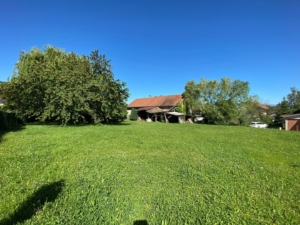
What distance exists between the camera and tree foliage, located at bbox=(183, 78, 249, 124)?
1089 inches

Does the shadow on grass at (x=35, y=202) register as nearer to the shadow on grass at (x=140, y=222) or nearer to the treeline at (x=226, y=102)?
the shadow on grass at (x=140, y=222)

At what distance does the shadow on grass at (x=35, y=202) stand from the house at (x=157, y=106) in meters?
29.9

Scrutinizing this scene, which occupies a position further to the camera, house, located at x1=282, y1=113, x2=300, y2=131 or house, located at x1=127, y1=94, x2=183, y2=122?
house, located at x1=127, y1=94, x2=183, y2=122

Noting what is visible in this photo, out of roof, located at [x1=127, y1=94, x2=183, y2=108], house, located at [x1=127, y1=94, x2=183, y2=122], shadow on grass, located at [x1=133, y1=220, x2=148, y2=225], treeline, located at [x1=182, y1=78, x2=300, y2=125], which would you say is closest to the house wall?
treeline, located at [x1=182, y1=78, x2=300, y2=125]

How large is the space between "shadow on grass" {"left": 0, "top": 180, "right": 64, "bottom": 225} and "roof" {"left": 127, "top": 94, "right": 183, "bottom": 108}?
31.7 meters

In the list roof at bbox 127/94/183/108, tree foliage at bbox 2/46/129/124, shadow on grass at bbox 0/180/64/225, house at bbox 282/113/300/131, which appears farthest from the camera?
roof at bbox 127/94/183/108

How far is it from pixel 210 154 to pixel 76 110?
10299 mm

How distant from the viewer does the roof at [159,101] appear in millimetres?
35312

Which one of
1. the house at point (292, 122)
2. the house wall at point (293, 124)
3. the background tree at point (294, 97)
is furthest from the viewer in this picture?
the background tree at point (294, 97)

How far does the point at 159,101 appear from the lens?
3831 centimetres

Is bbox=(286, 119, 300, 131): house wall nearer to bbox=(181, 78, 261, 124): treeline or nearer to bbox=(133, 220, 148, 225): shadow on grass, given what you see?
bbox=(181, 78, 261, 124): treeline

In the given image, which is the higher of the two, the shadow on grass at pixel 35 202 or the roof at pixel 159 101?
the roof at pixel 159 101

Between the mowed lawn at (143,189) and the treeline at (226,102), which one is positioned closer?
the mowed lawn at (143,189)

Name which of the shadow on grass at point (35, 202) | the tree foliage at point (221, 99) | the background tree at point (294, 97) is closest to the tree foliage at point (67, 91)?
the shadow on grass at point (35, 202)
